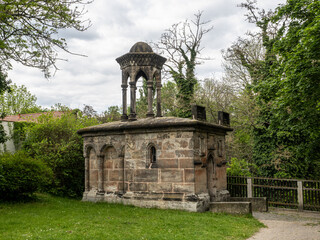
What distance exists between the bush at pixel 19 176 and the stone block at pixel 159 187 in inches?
162

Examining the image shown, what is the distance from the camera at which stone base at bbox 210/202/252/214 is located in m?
9.66

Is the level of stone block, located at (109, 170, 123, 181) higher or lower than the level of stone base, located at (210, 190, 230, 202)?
higher

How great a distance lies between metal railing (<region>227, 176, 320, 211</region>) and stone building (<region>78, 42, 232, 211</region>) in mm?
1511

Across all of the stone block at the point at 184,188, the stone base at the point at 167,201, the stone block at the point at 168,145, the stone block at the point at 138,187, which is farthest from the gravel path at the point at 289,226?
the stone block at the point at 138,187

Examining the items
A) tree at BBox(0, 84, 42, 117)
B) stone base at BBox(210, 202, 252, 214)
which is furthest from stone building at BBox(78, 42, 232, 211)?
tree at BBox(0, 84, 42, 117)

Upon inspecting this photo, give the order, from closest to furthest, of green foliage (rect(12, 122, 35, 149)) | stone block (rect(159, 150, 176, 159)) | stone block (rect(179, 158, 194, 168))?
stone block (rect(179, 158, 194, 168)) < stone block (rect(159, 150, 176, 159)) < green foliage (rect(12, 122, 35, 149))

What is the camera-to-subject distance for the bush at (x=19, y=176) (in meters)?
11.1

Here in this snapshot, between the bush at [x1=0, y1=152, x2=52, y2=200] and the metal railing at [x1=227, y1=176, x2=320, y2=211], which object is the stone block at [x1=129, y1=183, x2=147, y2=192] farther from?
the metal railing at [x1=227, y1=176, x2=320, y2=211]

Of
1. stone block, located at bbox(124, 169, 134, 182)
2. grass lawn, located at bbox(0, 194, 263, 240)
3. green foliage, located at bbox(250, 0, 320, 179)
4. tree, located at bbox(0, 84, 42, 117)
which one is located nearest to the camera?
grass lawn, located at bbox(0, 194, 263, 240)

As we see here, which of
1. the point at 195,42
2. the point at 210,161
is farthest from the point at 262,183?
the point at 195,42

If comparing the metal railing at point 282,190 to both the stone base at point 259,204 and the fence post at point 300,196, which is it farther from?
the stone base at point 259,204

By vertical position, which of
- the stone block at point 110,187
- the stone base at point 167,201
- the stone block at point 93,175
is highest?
the stone block at point 93,175

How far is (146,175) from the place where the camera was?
10.9m

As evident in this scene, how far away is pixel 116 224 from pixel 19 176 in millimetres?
5067
